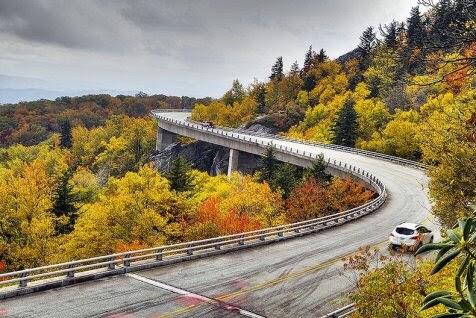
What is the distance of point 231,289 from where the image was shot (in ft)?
61.3

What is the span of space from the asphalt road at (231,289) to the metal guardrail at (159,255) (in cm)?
45

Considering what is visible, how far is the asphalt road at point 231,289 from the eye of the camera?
50.3 feet

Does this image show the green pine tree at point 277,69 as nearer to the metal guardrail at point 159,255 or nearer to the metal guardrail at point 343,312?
the metal guardrail at point 159,255

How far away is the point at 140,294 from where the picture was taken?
1700 centimetres

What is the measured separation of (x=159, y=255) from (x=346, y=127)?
6714 centimetres

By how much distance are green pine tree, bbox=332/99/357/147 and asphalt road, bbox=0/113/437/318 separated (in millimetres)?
54255

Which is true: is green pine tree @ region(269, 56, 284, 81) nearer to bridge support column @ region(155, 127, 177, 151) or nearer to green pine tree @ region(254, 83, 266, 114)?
green pine tree @ region(254, 83, 266, 114)

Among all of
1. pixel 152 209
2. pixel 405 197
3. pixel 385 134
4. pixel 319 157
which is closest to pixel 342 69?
pixel 385 134

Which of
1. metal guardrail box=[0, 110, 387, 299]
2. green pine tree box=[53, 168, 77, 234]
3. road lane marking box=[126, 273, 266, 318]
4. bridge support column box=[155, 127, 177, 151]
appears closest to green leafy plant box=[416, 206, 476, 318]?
road lane marking box=[126, 273, 266, 318]

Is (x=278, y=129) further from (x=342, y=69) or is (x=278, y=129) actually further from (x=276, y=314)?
(x=276, y=314)

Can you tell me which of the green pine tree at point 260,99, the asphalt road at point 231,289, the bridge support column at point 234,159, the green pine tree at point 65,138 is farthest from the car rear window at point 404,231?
the green pine tree at point 65,138

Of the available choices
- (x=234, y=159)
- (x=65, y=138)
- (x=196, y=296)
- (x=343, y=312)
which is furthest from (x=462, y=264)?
(x=65, y=138)

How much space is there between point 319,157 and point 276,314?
42.1 meters

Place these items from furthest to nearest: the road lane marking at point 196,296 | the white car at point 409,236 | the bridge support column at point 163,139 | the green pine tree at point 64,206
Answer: the bridge support column at point 163,139, the green pine tree at point 64,206, the white car at point 409,236, the road lane marking at point 196,296
